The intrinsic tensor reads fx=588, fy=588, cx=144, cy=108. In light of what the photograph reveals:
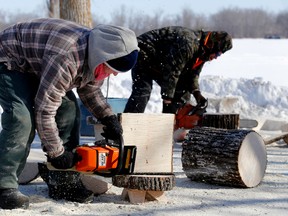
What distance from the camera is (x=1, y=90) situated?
3967 millimetres

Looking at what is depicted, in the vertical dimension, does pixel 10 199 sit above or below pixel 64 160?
below

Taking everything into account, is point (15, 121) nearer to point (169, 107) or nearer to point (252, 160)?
point (252, 160)

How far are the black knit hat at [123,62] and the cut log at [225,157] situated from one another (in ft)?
5.41

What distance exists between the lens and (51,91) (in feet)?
12.2

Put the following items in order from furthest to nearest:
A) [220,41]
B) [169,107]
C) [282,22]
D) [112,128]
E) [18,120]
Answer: [282,22] → [169,107] → [220,41] → [112,128] → [18,120]

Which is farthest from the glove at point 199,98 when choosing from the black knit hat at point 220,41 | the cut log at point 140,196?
the cut log at point 140,196

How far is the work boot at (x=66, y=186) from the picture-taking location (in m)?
4.38

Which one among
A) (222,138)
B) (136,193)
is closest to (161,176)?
(136,193)

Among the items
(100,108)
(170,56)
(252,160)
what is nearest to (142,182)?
(100,108)

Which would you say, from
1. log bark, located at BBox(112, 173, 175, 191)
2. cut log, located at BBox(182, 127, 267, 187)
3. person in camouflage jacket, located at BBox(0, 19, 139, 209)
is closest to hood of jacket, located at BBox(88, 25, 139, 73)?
person in camouflage jacket, located at BBox(0, 19, 139, 209)

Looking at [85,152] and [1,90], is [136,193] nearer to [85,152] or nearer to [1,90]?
[85,152]

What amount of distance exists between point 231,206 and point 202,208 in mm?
240

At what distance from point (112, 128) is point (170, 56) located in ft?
9.25

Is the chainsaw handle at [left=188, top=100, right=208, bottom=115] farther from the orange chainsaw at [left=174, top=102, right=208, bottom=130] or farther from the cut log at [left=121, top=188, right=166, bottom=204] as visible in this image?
the cut log at [left=121, top=188, right=166, bottom=204]
